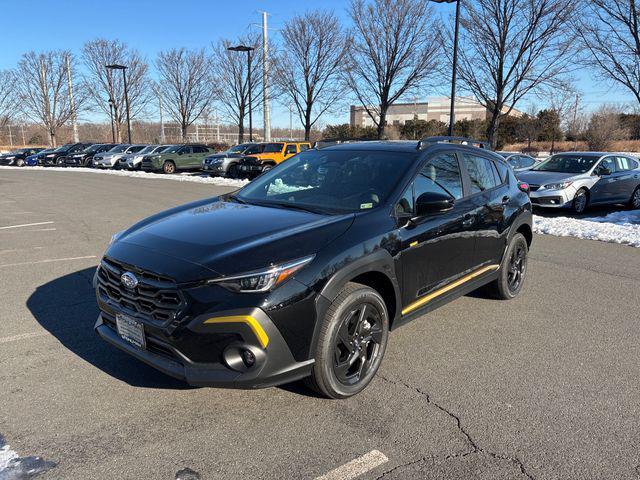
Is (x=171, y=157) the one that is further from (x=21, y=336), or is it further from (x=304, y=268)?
(x=304, y=268)

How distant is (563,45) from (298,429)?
76.1ft

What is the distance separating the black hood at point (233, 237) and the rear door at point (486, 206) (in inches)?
68.8

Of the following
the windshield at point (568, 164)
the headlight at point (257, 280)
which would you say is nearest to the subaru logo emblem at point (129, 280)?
the headlight at point (257, 280)

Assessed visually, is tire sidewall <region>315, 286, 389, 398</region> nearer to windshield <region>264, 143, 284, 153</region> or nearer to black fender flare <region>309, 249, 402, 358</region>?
black fender flare <region>309, 249, 402, 358</region>

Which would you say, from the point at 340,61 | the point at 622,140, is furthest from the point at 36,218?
the point at 622,140

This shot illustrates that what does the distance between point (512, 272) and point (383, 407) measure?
9.54 ft

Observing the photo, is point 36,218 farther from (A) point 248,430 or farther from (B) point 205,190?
(A) point 248,430

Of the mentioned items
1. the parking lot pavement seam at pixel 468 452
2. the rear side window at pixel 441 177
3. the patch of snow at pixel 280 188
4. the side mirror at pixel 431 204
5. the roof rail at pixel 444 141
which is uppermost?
the roof rail at pixel 444 141

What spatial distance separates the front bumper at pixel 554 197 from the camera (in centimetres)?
1177

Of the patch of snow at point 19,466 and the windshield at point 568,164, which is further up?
the windshield at point 568,164

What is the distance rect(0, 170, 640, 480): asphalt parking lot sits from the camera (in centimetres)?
263

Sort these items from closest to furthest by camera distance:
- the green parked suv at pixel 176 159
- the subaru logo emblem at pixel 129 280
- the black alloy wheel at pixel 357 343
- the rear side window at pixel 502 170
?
1. the subaru logo emblem at pixel 129 280
2. the black alloy wheel at pixel 357 343
3. the rear side window at pixel 502 170
4. the green parked suv at pixel 176 159

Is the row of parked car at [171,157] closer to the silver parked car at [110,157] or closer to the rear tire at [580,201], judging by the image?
the silver parked car at [110,157]

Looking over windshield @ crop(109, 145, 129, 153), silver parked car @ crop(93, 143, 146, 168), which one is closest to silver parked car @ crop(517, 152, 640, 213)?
silver parked car @ crop(93, 143, 146, 168)
